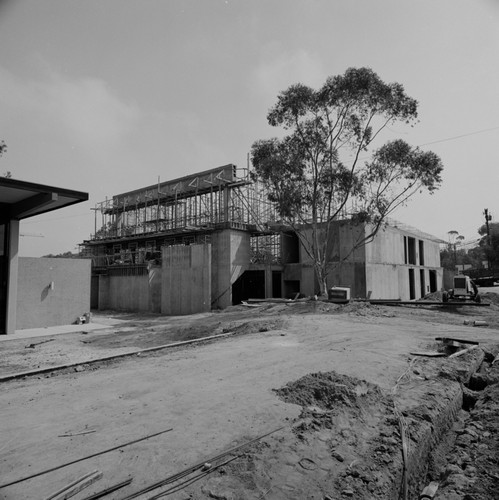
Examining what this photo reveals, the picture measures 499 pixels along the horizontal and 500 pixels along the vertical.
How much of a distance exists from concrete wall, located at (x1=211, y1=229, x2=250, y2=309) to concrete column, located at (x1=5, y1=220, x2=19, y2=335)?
1630 cm

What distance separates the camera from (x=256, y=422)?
191 inches

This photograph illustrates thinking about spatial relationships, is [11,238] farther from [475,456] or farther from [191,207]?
[191,207]

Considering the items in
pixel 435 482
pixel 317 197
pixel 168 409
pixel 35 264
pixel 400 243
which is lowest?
pixel 435 482

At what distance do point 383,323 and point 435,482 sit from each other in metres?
11.9

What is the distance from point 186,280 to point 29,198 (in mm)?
16272

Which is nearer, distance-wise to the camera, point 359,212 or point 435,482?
point 435,482

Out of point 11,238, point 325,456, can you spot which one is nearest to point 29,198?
point 11,238

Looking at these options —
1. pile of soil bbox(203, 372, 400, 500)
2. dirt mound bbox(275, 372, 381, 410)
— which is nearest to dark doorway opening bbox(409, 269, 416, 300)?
dirt mound bbox(275, 372, 381, 410)

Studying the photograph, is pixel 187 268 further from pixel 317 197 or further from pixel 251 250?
pixel 317 197

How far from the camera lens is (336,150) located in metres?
23.8

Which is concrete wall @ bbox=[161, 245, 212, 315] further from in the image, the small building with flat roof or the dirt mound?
the dirt mound

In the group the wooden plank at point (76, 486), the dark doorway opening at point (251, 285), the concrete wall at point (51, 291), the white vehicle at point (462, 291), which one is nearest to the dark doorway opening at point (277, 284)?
the dark doorway opening at point (251, 285)

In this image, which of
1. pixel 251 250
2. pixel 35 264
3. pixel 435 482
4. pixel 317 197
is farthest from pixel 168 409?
pixel 251 250

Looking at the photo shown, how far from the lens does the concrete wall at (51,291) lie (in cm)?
1656
